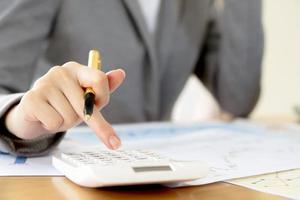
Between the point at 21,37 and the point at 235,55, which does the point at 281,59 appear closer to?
the point at 235,55

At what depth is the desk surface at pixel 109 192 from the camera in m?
0.37

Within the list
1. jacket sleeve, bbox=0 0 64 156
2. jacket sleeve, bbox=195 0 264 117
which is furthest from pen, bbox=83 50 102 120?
jacket sleeve, bbox=195 0 264 117

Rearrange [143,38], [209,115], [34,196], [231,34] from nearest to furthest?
[34,196]
[143,38]
[231,34]
[209,115]

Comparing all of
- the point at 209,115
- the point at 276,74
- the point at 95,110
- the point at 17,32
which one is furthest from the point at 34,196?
the point at 276,74

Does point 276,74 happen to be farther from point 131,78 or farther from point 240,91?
→ point 131,78

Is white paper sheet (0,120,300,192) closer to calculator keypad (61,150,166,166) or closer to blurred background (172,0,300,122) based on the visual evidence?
calculator keypad (61,150,166,166)

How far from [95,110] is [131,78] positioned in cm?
47

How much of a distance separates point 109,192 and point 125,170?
2 cm

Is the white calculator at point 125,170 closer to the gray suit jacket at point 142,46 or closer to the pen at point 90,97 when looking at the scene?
the pen at point 90,97

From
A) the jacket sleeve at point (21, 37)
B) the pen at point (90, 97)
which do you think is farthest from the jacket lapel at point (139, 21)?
the pen at point (90, 97)

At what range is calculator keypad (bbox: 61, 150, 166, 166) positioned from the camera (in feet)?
1.32

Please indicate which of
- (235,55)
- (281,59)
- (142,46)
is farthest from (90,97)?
(281,59)

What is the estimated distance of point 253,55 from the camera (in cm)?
99

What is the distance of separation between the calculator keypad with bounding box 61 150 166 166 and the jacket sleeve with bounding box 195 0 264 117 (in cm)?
59
